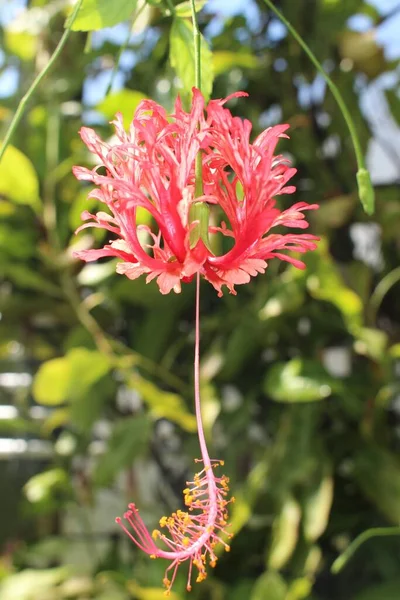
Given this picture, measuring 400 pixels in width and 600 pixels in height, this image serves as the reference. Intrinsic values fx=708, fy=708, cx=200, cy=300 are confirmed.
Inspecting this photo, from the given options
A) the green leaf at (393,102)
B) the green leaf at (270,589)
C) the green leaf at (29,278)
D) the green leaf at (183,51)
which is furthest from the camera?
the green leaf at (393,102)

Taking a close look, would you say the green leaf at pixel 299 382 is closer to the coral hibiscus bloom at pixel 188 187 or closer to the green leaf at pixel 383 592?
the green leaf at pixel 383 592

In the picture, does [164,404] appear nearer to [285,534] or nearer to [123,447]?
[123,447]

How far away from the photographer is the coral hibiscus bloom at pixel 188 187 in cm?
28

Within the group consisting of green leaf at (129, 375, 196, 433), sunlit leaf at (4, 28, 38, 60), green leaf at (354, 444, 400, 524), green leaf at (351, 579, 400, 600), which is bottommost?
green leaf at (351, 579, 400, 600)

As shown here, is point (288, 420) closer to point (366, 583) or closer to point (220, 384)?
point (220, 384)

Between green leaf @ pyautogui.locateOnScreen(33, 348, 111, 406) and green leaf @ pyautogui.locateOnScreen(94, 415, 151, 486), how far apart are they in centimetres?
8

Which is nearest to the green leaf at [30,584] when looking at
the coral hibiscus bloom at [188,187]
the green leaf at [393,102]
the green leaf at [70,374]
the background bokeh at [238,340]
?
the background bokeh at [238,340]

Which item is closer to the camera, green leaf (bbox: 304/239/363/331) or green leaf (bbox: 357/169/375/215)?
green leaf (bbox: 357/169/375/215)

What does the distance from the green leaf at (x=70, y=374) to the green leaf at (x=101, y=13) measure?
1.71ft

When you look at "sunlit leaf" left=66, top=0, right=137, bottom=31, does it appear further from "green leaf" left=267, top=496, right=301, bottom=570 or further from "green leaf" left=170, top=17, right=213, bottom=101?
"green leaf" left=267, top=496, right=301, bottom=570

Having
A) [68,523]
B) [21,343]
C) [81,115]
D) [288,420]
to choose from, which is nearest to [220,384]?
[288,420]

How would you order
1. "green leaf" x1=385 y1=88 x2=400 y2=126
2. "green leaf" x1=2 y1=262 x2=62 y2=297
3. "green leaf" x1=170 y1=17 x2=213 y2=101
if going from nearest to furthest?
"green leaf" x1=170 y1=17 x2=213 y2=101
"green leaf" x1=2 y1=262 x2=62 y2=297
"green leaf" x1=385 y1=88 x2=400 y2=126

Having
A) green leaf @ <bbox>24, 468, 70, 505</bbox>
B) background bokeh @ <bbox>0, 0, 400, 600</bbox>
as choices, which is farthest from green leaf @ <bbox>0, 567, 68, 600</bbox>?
green leaf @ <bbox>24, 468, 70, 505</bbox>

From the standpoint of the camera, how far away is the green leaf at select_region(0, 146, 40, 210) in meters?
0.85
